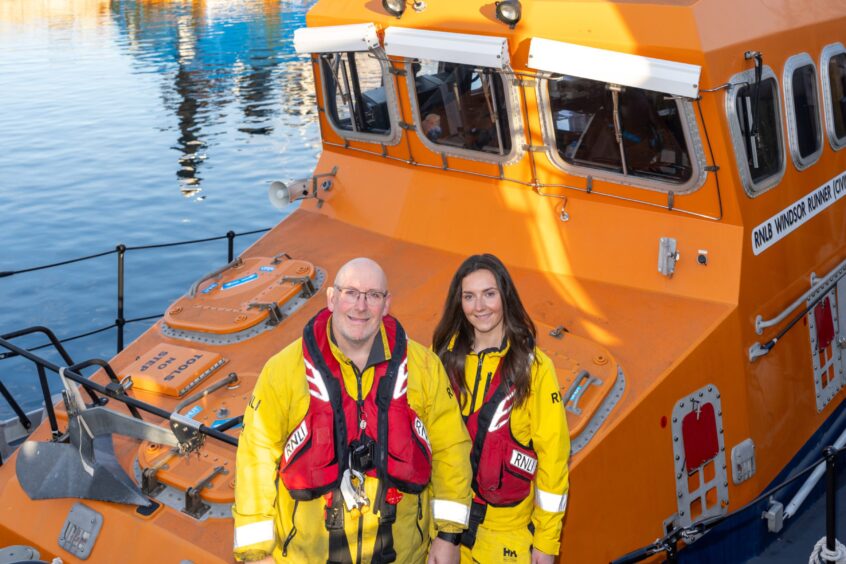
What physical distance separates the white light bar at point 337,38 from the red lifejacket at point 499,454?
2961mm

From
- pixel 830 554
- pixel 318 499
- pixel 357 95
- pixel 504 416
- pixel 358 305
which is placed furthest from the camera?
pixel 357 95

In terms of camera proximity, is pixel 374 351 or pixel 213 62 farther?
pixel 213 62

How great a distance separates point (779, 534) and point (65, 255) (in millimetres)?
13450

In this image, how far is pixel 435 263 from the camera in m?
5.60

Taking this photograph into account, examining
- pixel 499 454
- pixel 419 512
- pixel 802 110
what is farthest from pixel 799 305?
pixel 419 512

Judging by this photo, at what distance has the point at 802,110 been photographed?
212 inches

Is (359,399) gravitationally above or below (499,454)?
above

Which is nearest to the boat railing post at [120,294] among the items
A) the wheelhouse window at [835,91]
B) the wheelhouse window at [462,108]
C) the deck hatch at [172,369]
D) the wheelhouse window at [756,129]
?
the deck hatch at [172,369]

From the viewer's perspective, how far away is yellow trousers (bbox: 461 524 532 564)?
344 centimetres

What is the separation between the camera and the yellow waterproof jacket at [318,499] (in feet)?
10.0

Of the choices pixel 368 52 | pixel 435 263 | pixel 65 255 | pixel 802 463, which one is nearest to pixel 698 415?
pixel 802 463

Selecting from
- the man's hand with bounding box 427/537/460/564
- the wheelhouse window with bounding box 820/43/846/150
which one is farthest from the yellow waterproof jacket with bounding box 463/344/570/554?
the wheelhouse window with bounding box 820/43/846/150

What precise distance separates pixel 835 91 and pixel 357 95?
10.1 ft

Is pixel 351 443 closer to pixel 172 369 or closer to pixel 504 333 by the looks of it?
pixel 504 333
